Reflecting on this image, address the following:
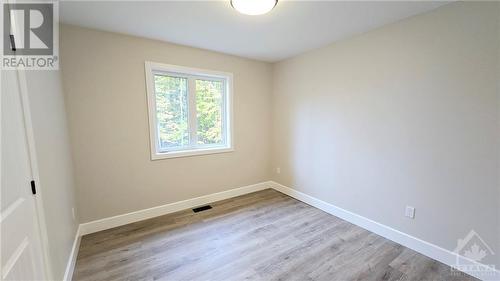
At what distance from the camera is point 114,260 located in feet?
6.36

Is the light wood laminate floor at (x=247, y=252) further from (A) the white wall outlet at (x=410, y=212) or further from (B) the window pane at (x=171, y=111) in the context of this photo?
(B) the window pane at (x=171, y=111)

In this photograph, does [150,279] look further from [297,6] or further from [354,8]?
[354,8]

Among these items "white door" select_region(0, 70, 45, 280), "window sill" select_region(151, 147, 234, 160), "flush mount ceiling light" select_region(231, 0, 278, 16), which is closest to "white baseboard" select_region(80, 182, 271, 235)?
"window sill" select_region(151, 147, 234, 160)

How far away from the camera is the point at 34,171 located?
118 centimetres

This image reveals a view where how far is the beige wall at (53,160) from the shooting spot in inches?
50.9

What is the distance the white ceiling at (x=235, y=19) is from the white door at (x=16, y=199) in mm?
1279

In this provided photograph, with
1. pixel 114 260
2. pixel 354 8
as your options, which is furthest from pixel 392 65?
pixel 114 260

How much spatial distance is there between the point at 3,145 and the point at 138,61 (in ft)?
6.25

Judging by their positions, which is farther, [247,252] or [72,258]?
[247,252]

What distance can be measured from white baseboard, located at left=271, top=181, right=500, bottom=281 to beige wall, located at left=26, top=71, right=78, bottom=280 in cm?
290

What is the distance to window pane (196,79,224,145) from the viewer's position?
317 centimetres

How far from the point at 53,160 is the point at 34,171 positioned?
447 millimetres

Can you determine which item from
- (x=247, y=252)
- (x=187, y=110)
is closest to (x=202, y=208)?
(x=247, y=252)

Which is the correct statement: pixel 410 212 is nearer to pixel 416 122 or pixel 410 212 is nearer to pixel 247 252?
pixel 416 122
